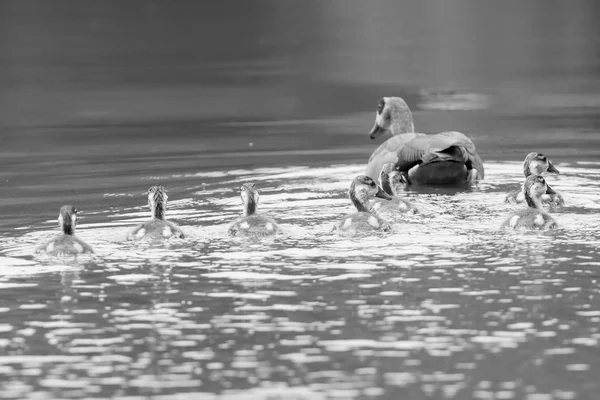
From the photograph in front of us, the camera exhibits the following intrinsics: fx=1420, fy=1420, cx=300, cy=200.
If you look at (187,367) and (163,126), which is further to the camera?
(163,126)

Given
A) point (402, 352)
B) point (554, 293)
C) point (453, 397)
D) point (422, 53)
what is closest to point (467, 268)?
point (554, 293)

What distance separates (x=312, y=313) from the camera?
9031 mm

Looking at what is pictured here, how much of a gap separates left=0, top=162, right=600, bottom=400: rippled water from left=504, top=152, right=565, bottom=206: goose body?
0.73 metres

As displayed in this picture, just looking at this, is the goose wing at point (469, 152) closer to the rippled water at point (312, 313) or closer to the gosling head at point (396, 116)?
the gosling head at point (396, 116)

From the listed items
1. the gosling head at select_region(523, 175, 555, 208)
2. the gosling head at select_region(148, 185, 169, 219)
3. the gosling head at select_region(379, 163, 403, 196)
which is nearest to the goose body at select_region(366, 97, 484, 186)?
the gosling head at select_region(379, 163, 403, 196)

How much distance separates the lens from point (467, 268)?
10.2 m

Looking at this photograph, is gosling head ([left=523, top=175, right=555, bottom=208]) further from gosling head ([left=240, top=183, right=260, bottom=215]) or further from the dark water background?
gosling head ([left=240, top=183, right=260, bottom=215])

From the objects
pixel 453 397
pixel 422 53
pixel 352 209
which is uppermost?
pixel 422 53

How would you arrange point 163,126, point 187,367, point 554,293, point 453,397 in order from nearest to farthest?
point 453,397 → point 187,367 → point 554,293 → point 163,126

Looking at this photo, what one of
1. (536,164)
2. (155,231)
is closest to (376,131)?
(536,164)

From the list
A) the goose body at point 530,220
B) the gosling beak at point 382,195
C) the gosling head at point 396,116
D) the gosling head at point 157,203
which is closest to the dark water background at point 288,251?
the goose body at point 530,220

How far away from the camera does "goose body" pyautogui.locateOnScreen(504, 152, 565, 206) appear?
13.5 m

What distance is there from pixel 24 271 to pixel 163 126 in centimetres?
1157

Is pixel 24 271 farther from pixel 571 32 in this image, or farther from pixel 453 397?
pixel 571 32
